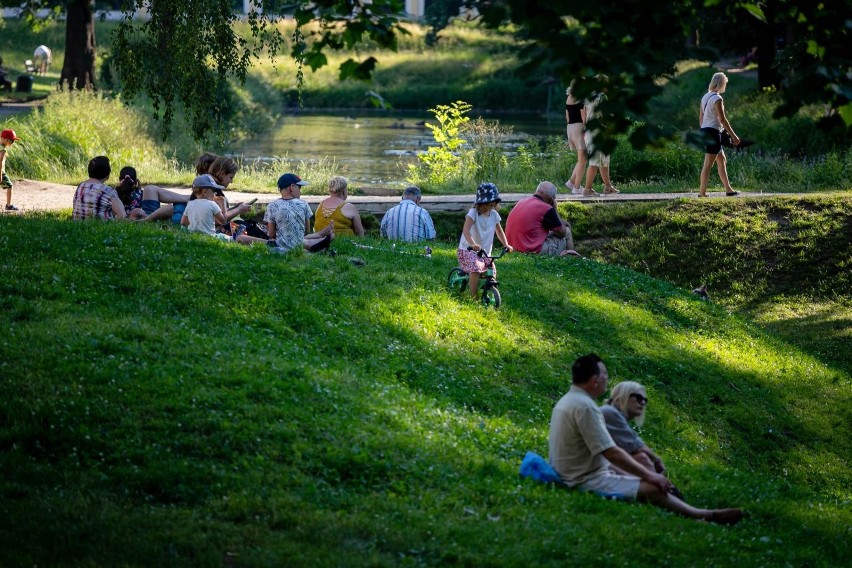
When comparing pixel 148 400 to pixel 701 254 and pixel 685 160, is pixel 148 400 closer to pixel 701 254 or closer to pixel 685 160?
pixel 701 254

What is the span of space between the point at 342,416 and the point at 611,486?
196 centimetres

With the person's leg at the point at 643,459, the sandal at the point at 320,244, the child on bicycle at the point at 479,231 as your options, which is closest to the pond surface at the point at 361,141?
the sandal at the point at 320,244

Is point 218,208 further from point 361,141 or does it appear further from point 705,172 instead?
point 361,141

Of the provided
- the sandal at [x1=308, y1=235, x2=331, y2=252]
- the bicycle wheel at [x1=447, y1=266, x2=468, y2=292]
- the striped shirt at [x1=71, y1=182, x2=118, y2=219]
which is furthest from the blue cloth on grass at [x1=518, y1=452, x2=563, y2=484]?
the striped shirt at [x1=71, y1=182, x2=118, y2=219]

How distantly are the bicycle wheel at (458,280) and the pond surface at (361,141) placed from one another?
13.2 metres

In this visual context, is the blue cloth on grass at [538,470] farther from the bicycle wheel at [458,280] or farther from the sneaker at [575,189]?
the sneaker at [575,189]

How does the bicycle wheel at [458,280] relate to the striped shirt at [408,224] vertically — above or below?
below

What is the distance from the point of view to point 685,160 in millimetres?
23156

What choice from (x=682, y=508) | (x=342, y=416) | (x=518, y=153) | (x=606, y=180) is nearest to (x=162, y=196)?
(x=342, y=416)

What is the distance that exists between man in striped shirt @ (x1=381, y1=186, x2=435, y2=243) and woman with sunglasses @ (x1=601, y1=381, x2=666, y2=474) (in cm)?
765

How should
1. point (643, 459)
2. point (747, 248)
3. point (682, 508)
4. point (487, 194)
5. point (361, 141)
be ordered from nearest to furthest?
point (682, 508), point (643, 459), point (487, 194), point (747, 248), point (361, 141)

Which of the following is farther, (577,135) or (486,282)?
(577,135)

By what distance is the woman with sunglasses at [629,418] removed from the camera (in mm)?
8023

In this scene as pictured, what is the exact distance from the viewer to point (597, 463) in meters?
7.71
